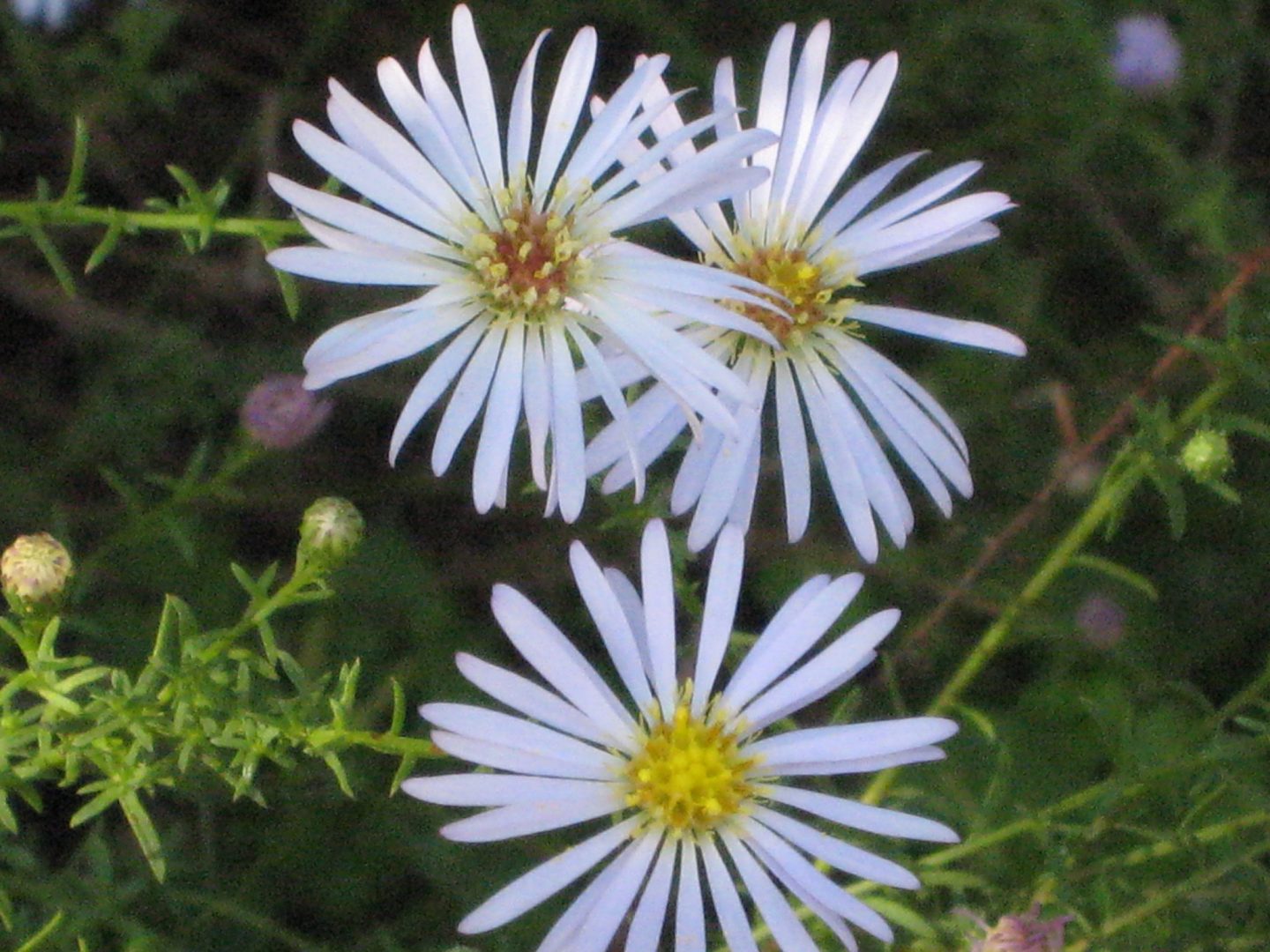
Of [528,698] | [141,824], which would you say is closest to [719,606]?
[528,698]

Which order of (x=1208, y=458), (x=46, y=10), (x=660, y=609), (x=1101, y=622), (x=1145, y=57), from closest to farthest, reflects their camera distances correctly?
(x=660, y=609)
(x=1208, y=458)
(x=46, y=10)
(x=1101, y=622)
(x=1145, y=57)

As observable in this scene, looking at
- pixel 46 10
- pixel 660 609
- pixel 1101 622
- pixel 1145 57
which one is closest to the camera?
pixel 660 609

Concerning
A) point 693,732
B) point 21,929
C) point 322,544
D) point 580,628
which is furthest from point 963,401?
point 21,929

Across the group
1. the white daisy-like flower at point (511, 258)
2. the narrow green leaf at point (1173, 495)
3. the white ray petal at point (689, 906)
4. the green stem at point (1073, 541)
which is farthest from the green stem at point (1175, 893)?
the white daisy-like flower at point (511, 258)

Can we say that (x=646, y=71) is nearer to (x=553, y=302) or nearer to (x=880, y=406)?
(x=553, y=302)

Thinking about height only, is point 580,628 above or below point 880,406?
above

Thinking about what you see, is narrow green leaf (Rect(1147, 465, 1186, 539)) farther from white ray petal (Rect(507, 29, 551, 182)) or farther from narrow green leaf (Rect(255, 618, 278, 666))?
narrow green leaf (Rect(255, 618, 278, 666))

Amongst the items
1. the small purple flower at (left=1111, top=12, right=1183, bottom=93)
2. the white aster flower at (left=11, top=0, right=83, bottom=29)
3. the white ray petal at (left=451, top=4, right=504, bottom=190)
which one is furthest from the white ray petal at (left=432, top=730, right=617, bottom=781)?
the small purple flower at (left=1111, top=12, right=1183, bottom=93)

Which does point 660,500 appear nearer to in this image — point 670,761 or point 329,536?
point 670,761
